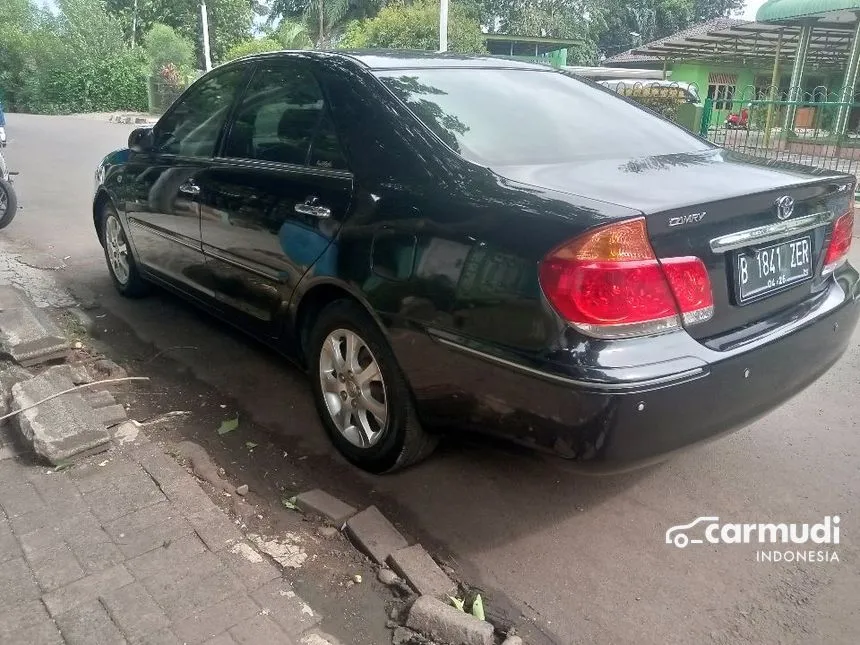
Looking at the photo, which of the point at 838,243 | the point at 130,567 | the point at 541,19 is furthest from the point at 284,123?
the point at 541,19

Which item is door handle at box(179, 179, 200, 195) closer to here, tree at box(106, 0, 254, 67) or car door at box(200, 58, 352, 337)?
car door at box(200, 58, 352, 337)

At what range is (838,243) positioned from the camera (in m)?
2.84

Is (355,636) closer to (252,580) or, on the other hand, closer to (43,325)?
(252,580)

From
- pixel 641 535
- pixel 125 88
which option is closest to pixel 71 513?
pixel 641 535

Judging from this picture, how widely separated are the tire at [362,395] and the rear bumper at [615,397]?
150 millimetres

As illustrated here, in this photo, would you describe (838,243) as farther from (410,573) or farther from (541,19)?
(541,19)

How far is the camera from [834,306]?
2.74 meters

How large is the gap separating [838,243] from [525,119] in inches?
51.9

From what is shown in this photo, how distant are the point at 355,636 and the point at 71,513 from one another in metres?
1.16

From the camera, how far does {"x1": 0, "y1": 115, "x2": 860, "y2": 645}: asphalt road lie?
230 cm

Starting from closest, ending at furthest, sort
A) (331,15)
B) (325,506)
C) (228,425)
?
(325,506) < (228,425) < (331,15)

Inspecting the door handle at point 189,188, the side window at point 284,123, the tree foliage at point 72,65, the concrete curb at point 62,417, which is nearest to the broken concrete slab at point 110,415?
the concrete curb at point 62,417

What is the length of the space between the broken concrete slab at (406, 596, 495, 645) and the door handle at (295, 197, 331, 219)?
58.4 inches

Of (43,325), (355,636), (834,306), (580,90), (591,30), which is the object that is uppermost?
(591,30)
